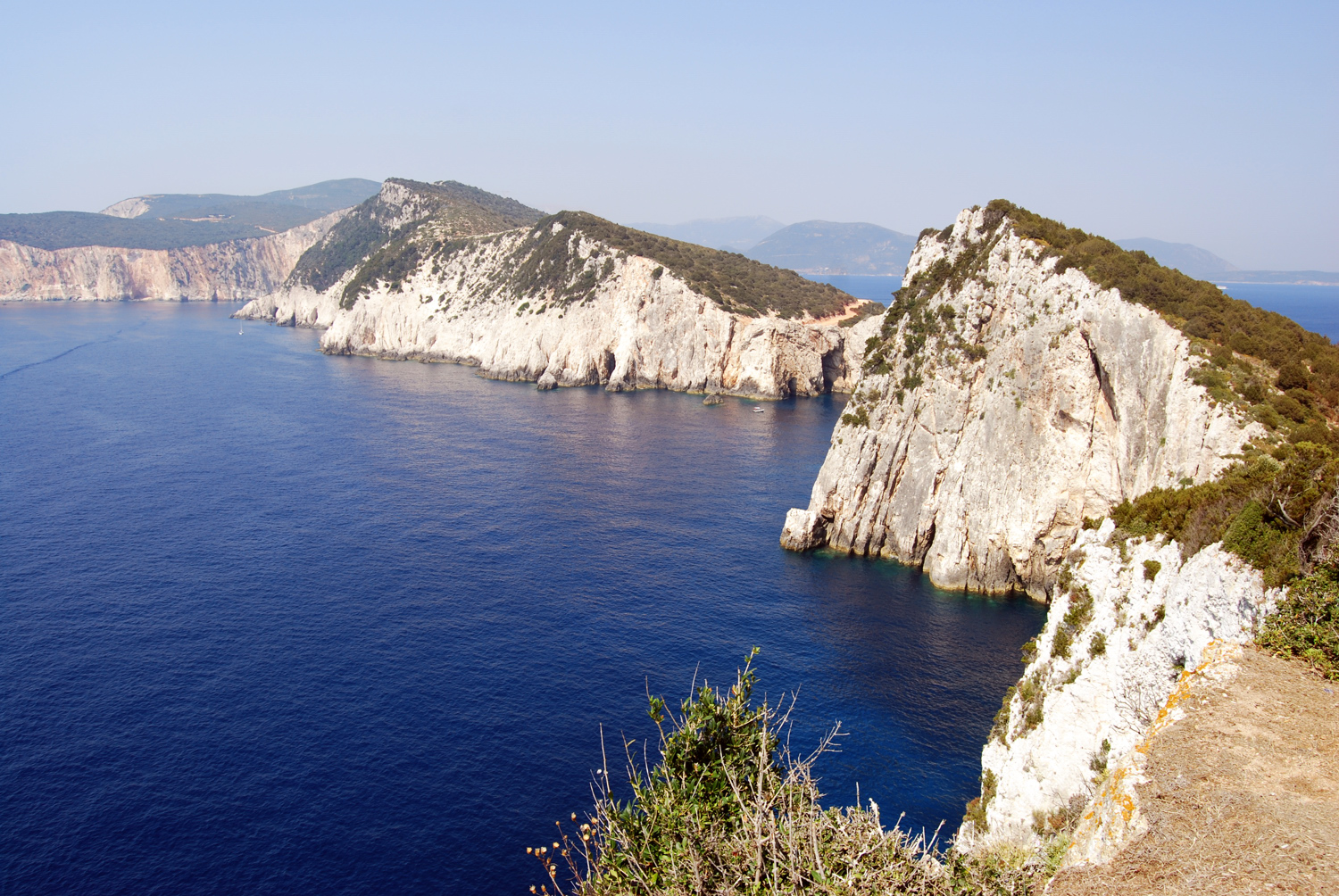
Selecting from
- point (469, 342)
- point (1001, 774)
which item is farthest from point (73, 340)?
point (1001, 774)

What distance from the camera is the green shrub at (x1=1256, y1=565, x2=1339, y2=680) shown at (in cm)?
1830

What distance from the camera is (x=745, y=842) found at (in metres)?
15.2

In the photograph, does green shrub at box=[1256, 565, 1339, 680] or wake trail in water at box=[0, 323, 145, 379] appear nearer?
green shrub at box=[1256, 565, 1339, 680]

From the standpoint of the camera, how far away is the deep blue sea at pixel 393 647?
33469 millimetres

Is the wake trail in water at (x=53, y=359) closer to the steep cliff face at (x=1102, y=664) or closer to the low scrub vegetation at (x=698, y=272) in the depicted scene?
the low scrub vegetation at (x=698, y=272)

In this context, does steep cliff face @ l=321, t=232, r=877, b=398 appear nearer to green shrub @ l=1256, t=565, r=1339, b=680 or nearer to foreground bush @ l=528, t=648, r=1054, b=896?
green shrub @ l=1256, t=565, r=1339, b=680

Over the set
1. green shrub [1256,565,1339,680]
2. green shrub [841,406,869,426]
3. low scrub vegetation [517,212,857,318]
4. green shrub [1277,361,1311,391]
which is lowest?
green shrub [841,406,869,426]

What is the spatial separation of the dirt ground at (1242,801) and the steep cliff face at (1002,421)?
92.4 ft

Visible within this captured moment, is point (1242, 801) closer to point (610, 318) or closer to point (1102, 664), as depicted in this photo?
point (1102, 664)

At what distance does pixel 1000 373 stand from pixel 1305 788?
49.6 metres

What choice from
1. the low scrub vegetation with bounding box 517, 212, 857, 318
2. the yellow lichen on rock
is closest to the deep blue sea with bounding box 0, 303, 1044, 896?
the yellow lichen on rock

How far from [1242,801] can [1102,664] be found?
1397 centimetres

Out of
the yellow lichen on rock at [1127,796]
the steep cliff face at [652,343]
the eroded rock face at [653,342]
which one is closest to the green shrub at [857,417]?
the yellow lichen on rock at [1127,796]

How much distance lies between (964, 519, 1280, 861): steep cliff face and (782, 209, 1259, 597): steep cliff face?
16472mm
